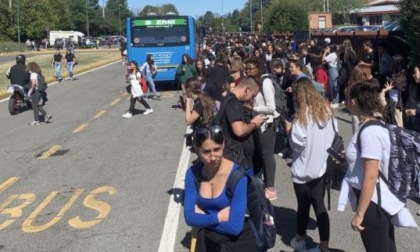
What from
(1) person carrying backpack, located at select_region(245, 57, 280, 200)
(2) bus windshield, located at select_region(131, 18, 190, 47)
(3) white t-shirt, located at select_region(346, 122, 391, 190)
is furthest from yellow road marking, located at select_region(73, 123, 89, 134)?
(3) white t-shirt, located at select_region(346, 122, 391, 190)

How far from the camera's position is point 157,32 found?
23219 millimetres

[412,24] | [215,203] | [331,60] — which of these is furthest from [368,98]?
[331,60]

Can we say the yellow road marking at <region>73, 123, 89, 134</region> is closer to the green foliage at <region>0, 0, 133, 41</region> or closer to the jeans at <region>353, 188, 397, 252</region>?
the jeans at <region>353, 188, 397, 252</region>

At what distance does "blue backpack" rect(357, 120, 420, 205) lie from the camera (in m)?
3.72

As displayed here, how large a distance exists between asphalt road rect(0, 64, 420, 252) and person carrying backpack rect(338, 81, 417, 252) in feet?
5.83

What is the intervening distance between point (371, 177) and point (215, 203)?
102cm

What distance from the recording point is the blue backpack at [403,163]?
372 centimetres

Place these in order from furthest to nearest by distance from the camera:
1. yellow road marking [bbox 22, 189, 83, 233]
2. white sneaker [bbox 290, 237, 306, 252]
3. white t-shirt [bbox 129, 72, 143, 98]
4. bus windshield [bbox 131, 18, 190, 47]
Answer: bus windshield [bbox 131, 18, 190, 47], white t-shirt [bbox 129, 72, 143, 98], yellow road marking [bbox 22, 189, 83, 233], white sneaker [bbox 290, 237, 306, 252]

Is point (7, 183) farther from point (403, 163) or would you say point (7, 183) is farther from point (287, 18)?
point (287, 18)

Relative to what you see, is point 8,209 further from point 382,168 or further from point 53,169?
point 382,168

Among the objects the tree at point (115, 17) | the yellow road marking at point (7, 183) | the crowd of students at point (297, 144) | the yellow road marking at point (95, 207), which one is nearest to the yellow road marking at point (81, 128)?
the yellow road marking at point (7, 183)

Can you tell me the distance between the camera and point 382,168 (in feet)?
12.4

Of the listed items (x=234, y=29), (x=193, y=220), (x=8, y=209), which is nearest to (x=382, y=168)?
(x=193, y=220)

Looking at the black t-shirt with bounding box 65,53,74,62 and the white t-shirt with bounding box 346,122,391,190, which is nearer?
the white t-shirt with bounding box 346,122,391,190
